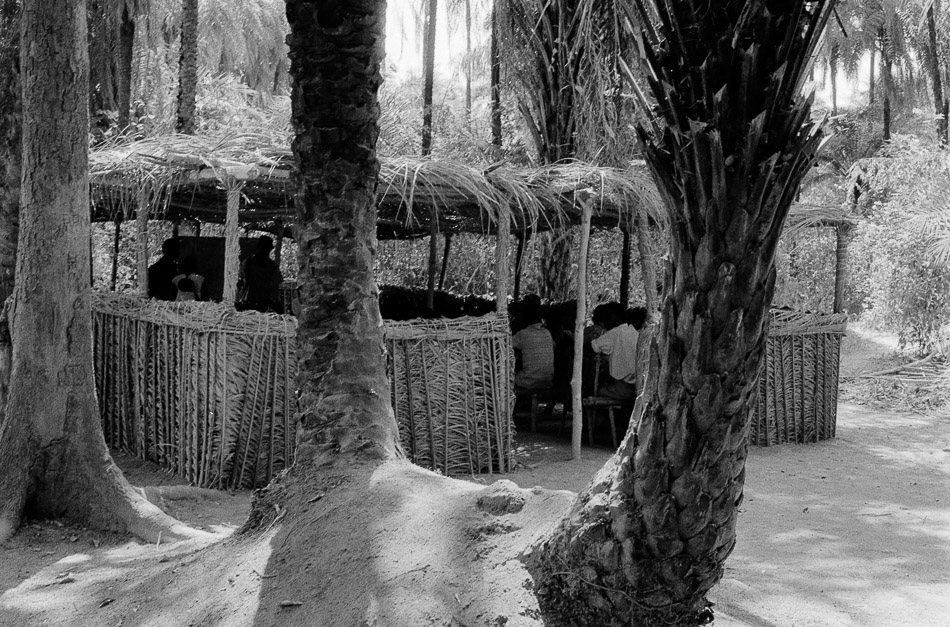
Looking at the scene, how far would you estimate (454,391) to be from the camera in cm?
770

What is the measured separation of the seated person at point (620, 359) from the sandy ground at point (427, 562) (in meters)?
1.14

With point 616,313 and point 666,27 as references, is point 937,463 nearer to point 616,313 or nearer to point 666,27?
point 616,313

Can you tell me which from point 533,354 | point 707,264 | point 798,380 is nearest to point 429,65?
point 533,354

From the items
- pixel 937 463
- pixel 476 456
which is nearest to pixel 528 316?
pixel 476 456

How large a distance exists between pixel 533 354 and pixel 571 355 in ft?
2.05

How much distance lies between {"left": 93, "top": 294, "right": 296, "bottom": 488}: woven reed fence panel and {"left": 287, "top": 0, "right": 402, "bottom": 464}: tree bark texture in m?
2.38

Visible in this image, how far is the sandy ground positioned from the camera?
3312mm

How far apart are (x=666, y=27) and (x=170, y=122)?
18.7 metres

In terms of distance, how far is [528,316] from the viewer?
946 centimetres

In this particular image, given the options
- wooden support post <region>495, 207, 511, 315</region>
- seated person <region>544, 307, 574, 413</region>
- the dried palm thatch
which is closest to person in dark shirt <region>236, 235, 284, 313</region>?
the dried palm thatch

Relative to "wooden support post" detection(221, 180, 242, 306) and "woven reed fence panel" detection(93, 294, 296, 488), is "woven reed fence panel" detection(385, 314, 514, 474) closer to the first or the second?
"woven reed fence panel" detection(93, 294, 296, 488)

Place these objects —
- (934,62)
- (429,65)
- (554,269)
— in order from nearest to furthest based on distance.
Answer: (554,269)
(429,65)
(934,62)

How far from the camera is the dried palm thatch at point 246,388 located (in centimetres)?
689

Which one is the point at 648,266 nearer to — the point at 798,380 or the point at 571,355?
the point at 571,355
